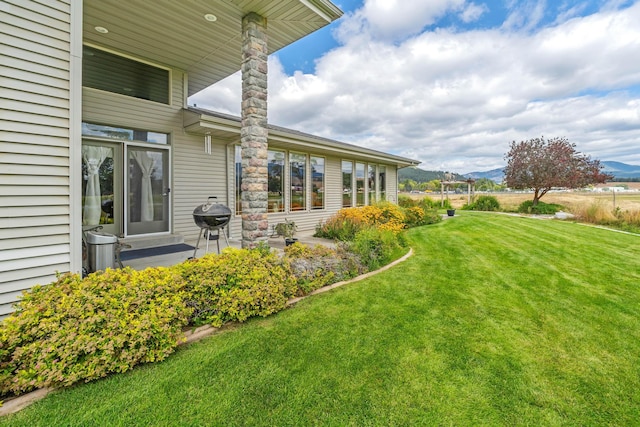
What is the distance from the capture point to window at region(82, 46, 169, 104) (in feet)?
16.4

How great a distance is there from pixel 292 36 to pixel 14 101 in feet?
12.6

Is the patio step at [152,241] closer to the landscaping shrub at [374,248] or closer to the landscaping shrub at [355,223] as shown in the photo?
the landscaping shrub at [355,223]

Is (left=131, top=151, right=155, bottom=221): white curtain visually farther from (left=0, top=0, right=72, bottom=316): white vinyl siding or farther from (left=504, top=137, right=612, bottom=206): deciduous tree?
(left=504, top=137, right=612, bottom=206): deciduous tree

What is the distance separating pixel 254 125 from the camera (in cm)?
397

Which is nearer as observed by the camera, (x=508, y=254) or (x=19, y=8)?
(x=19, y=8)

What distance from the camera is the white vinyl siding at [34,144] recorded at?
2389mm

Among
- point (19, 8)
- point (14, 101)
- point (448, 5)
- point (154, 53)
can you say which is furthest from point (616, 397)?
point (448, 5)

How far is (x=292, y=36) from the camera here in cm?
470

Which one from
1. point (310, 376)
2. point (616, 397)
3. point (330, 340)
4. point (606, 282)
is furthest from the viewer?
point (606, 282)

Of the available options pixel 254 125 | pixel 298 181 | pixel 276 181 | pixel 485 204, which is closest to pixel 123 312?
pixel 254 125

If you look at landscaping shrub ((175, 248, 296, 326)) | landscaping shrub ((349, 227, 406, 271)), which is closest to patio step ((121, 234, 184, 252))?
landscaping shrub ((175, 248, 296, 326))

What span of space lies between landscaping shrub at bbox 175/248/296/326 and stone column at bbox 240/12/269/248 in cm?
80

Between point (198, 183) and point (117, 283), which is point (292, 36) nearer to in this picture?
point (198, 183)

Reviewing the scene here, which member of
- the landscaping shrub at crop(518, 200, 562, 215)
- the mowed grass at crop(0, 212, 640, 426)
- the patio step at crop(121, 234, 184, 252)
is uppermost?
the landscaping shrub at crop(518, 200, 562, 215)
